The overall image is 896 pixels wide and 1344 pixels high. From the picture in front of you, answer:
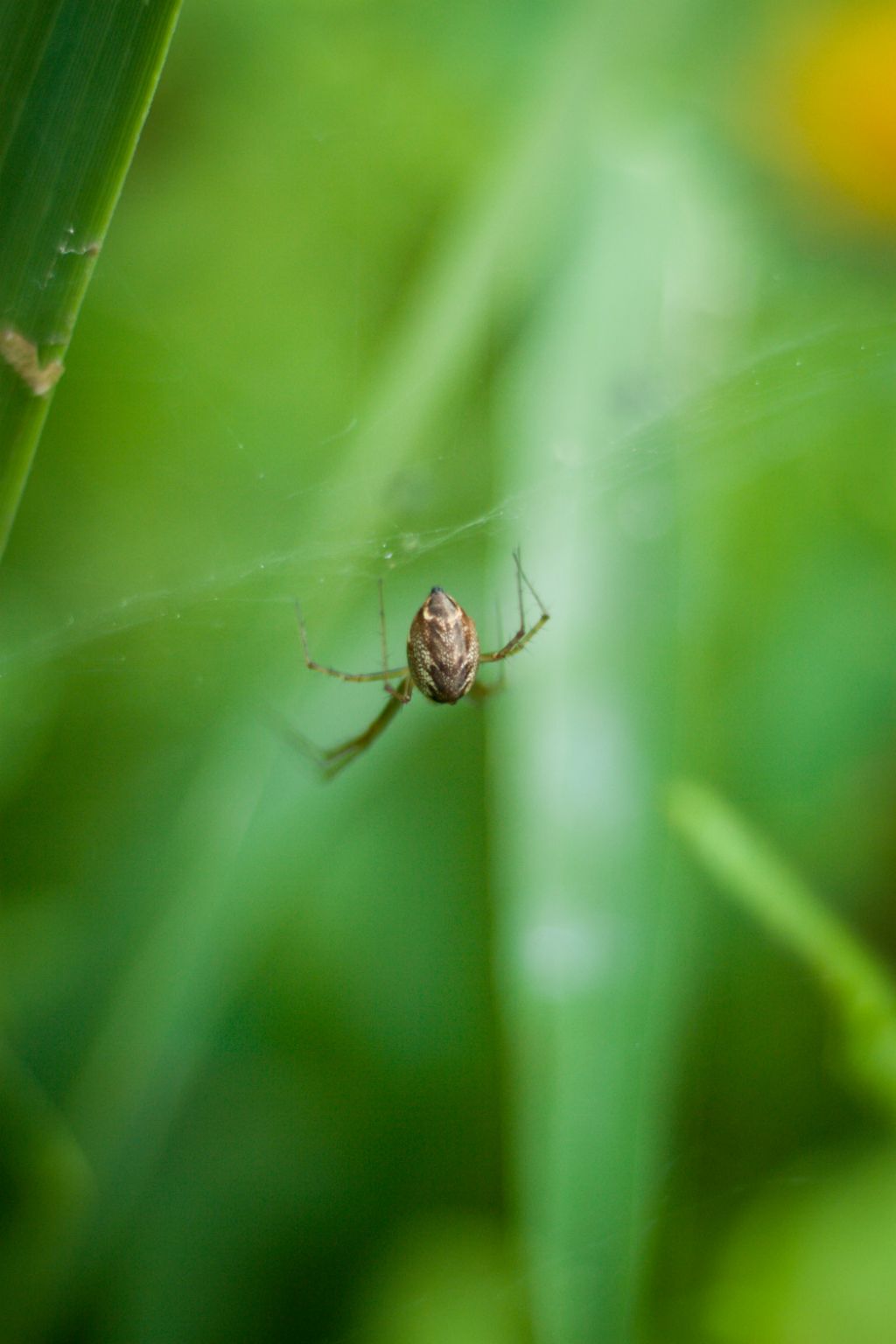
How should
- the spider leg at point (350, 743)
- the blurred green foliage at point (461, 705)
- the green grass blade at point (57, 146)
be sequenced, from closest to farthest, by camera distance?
the green grass blade at point (57, 146) → the blurred green foliage at point (461, 705) → the spider leg at point (350, 743)

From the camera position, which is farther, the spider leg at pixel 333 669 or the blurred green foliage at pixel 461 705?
the spider leg at pixel 333 669

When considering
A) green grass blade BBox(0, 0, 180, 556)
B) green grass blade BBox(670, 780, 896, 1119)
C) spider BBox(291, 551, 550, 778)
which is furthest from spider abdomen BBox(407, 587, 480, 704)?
green grass blade BBox(0, 0, 180, 556)

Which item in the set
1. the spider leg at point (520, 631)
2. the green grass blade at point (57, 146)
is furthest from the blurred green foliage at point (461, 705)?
the green grass blade at point (57, 146)

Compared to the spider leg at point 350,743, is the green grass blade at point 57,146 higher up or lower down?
lower down

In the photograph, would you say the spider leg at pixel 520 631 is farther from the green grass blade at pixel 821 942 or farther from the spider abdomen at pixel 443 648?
the green grass blade at pixel 821 942

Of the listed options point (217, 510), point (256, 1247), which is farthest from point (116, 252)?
point (256, 1247)

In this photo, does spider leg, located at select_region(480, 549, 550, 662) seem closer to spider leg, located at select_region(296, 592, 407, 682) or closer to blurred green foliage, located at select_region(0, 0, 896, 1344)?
blurred green foliage, located at select_region(0, 0, 896, 1344)

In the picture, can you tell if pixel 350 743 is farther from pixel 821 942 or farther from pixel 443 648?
pixel 821 942
